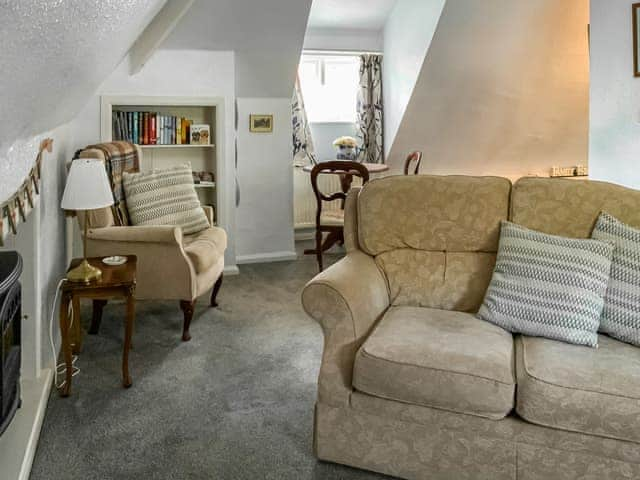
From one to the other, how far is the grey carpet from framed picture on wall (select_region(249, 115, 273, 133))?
1760mm

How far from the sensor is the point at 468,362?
1.87m

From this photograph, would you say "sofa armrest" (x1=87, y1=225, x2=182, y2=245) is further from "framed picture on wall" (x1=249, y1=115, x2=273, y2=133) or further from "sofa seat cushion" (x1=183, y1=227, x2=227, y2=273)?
"framed picture on wall" (x1=249, y1=115, x2=273, y2=133)

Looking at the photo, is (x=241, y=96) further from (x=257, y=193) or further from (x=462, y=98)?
(x=462, y=98)

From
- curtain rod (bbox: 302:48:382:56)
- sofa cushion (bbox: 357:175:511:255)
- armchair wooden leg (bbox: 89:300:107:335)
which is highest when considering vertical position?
curtain rod (bbox: 302:48:382:56)

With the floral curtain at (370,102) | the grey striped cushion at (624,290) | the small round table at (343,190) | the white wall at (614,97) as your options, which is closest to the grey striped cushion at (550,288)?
the grey striped cushion at (624,290)

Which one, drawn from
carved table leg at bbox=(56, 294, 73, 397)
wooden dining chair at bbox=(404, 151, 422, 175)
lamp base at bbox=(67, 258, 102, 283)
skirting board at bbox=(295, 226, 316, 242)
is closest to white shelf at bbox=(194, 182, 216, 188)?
skirting board at bbox=(295, 226, 316, 242)

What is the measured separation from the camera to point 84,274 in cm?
271

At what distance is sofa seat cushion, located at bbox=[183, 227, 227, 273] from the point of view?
131 inches

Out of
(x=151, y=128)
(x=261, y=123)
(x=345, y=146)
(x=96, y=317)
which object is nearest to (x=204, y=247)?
(x=96, y=317)

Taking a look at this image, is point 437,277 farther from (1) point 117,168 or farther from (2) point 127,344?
(1) point 117,168

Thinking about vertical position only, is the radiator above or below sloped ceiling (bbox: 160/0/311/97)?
below

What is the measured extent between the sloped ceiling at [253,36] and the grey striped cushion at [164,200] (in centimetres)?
107

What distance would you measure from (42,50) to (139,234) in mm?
2075

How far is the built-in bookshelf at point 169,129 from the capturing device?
4.45 m
